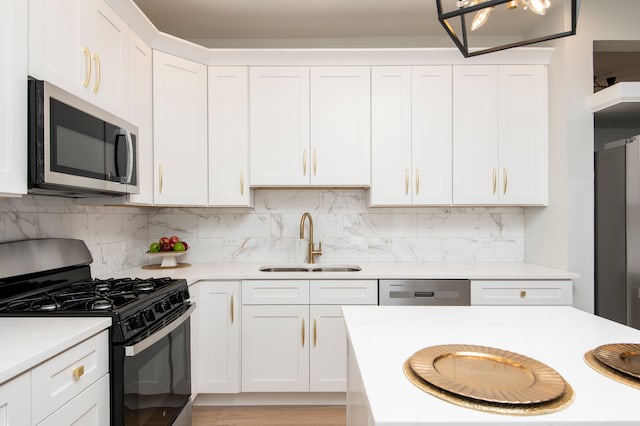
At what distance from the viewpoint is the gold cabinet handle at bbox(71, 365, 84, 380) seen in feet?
4.09

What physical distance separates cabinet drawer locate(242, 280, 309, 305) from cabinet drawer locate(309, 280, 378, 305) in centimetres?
6

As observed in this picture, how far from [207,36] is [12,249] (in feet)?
7.30

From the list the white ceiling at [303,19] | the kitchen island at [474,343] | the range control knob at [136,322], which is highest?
the white ceiling at [303,19]

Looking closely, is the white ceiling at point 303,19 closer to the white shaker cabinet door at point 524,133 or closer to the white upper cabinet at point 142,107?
the white shaker cabinet door at point 524,133

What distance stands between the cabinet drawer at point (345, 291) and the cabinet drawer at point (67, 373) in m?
1.36

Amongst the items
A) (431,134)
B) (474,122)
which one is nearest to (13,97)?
(431,134)

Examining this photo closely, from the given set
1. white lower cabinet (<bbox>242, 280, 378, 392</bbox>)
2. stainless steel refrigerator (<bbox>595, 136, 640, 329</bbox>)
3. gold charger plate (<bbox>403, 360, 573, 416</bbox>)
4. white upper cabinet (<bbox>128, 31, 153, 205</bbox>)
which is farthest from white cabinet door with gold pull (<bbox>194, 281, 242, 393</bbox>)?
stainless steel refrigerator (<bbox>595, 136, 640, 329</bbox>)

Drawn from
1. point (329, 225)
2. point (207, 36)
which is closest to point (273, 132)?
point (329, 225)

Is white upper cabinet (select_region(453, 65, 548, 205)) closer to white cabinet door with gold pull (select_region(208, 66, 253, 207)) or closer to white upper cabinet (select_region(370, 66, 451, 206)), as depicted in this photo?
white upper cabinet (select_region(370, 66, 451, 206))

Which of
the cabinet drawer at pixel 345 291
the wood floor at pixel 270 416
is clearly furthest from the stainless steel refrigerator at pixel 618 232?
the wood floor at pixel 270 416

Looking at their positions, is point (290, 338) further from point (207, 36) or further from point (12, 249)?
point (207, 36)

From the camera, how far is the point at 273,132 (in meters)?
2.82

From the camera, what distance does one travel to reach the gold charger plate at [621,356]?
2.97ft

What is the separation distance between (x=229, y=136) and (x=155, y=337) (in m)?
1.58
